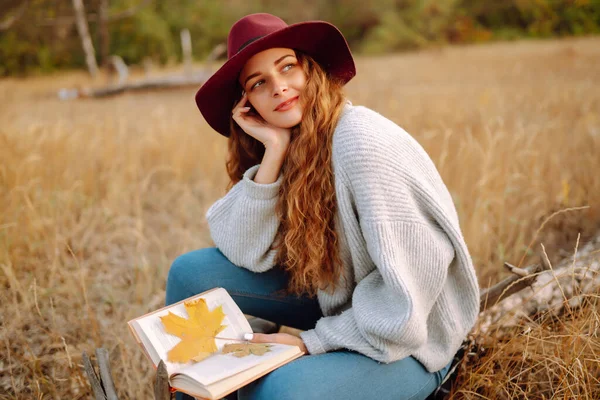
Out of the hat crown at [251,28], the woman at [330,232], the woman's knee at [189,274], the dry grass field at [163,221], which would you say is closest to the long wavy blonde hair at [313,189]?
the woman at [330,232]

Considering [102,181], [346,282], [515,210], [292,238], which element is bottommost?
[515,210]

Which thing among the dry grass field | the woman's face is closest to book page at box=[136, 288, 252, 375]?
the dry grass field

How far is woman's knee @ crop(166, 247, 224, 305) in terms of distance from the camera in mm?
1712

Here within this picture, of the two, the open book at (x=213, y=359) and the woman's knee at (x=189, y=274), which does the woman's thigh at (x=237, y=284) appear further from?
the open book at (x=213, y=359)

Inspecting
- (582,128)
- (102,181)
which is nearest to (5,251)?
(102,181)

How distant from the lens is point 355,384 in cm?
128

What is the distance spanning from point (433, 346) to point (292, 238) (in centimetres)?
56

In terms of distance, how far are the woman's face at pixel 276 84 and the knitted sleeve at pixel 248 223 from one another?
21cm

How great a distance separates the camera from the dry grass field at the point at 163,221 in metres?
1.64

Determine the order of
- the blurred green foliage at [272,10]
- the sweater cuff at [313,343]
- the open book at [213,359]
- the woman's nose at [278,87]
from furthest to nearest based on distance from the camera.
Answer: the blurred green foliage at [272,10] < the woman's nose at [278,87] < the sweater cuff at [313,343] < the open book at [213,359]

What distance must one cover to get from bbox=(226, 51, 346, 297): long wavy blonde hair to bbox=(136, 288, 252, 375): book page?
246mm

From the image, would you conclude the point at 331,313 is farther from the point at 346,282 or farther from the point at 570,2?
the point at 570,2

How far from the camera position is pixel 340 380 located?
50.1 inches

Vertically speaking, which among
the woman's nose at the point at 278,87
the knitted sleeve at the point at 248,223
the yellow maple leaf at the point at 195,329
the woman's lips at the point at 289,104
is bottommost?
the yellow maple leaf at the point at 195,329
